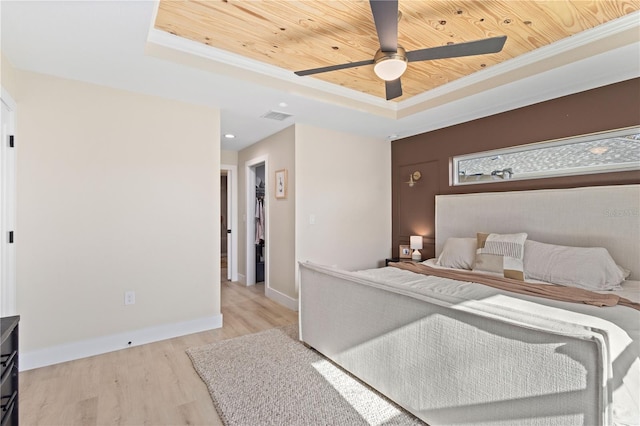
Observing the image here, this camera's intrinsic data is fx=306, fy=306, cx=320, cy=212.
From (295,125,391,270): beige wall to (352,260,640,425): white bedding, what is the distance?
1.97m

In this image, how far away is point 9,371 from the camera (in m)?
1.21

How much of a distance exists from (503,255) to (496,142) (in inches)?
56.6

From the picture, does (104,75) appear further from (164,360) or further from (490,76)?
(490,76)

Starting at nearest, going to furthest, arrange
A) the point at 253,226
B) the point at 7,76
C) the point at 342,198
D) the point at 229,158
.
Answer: the point at 7,76, the point at 342,198, the point at 253,226, the point at 229,158

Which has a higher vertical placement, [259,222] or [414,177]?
[414,177]

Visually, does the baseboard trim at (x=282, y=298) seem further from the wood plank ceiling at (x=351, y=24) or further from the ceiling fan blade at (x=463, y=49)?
the ceiling fan blade at (x=463, y=49)

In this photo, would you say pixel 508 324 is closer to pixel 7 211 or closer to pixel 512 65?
pixel 512 65

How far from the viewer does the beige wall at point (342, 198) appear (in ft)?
13.3

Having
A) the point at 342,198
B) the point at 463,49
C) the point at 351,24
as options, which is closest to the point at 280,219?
the point at 342,198

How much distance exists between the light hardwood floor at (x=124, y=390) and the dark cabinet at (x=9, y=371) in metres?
0.75

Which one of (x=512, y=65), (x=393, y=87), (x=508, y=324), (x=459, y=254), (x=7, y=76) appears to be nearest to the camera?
(x=508, y=324)

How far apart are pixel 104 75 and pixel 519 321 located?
11.1 feet

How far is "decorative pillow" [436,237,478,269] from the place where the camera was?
10.9 ft

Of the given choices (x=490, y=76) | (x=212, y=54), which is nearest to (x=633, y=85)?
(x=490, y=76)
